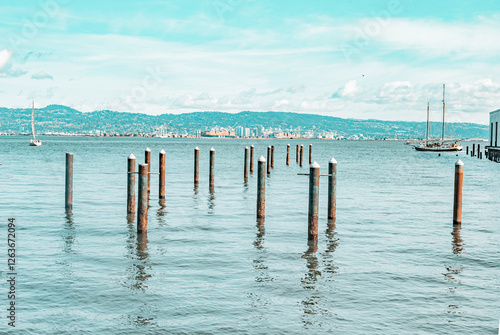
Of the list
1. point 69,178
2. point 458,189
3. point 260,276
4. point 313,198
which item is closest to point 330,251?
point 313,198

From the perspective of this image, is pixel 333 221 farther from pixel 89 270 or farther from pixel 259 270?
pixel 89 270

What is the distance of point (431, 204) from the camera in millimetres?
28766

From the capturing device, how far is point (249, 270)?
14859 millimetres

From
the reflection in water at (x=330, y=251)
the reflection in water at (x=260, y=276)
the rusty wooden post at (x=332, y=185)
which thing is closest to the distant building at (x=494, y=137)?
the rusty wooden post at (x=332, y=185)

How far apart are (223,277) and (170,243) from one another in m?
4.50

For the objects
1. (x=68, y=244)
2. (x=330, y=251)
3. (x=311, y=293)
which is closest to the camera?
(x=311, y=293)

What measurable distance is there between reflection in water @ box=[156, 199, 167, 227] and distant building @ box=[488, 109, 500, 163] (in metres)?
61.2

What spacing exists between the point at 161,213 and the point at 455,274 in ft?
43.4

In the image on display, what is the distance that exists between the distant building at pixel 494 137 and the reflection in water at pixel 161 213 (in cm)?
6121

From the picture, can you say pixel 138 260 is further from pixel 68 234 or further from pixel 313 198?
pixel 313 198

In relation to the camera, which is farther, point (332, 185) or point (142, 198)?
point (332, 185)

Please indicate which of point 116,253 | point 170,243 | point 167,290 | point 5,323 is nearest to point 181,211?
point 170,243

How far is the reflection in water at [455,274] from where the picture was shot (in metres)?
12.2

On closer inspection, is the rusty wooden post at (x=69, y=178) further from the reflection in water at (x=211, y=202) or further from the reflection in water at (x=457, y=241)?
the reflection in water at (x=457, y=241)
